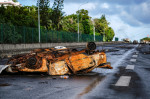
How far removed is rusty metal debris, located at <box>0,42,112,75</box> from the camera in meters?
8.87

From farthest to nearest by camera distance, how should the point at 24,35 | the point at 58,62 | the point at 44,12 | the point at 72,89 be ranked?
1. the point at 44,12
2. the point at 24,35
3. the point at 58,62
4. the point at 72,89

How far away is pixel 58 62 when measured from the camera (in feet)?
29.0

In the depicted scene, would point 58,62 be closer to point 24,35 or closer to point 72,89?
point 72,89

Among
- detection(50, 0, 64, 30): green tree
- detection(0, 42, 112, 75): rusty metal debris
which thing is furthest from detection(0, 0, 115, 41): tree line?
detection(0, 42, 112, 75): rusty metal debris

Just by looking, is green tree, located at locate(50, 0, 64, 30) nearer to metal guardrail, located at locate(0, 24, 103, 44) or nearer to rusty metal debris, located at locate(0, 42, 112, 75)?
metal guardrail, located at locate(0, 24, 103, 44)

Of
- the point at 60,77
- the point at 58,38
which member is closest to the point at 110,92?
the point at 60,77

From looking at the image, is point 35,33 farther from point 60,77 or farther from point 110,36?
point 110,36

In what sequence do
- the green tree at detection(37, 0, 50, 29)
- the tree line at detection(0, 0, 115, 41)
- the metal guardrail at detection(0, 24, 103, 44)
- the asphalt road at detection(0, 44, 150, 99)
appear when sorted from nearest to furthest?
1. the asphalt road at detection(0, 44, 150, 99)
2. the metal guardrail at detection(0, 24, 103, 44)
3. the tree line at detection(0, 0, 115, 41)
4. the green tree at detection(37, 0, 50, 29)

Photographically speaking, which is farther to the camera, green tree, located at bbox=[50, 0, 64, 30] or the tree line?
green tree, located at bbox=[50, 0, 64, 30]

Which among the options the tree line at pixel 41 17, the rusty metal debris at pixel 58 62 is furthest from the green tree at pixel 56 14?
the rusty metal debris at pixel 58 62

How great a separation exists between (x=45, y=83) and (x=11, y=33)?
75.1 ft

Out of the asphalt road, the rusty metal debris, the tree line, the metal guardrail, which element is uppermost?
the tree line

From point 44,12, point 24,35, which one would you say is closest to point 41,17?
point 44,12

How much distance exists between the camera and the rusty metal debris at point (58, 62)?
8867mm
